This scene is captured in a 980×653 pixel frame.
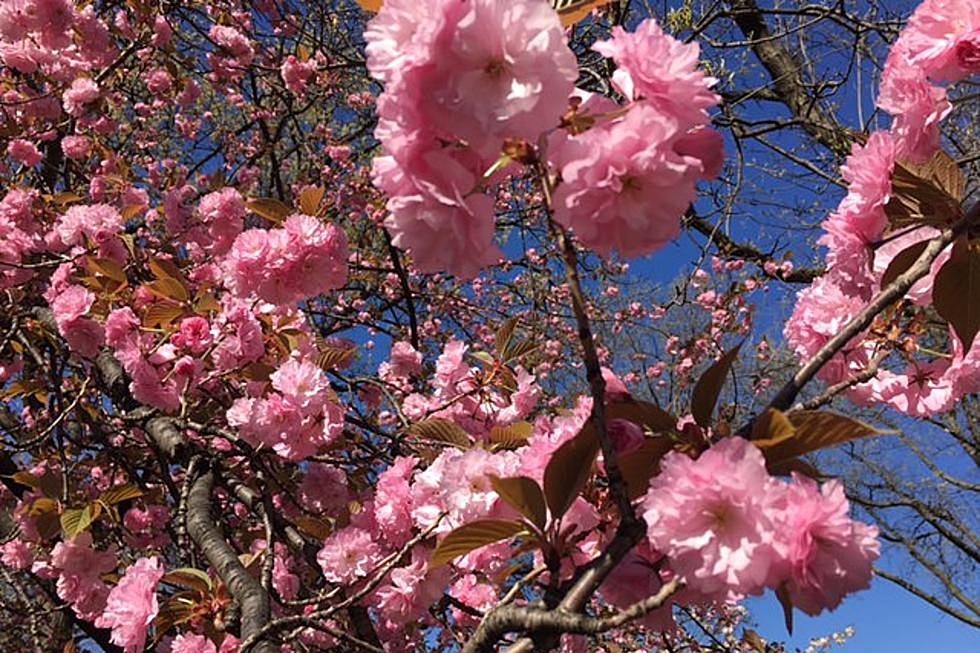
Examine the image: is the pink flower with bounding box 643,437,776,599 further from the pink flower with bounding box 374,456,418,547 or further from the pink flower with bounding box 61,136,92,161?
the pink flower with bounding box 61,136,92,161

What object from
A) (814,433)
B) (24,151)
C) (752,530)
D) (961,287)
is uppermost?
(24,151)

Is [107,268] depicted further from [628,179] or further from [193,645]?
[628,179]

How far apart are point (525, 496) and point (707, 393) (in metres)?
0.23

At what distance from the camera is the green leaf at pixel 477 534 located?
3.11 ft

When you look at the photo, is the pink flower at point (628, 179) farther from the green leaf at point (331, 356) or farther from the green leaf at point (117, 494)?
the green leaf at point (117, 494)

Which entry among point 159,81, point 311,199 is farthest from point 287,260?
point 159,81

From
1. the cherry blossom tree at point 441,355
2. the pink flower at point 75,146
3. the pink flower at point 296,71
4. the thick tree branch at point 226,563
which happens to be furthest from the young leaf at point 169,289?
the pink flower at point 296,71

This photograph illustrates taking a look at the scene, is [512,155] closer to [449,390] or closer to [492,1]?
[492,1]

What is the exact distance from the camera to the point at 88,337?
2582mm

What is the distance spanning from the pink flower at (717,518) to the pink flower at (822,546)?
3 centimetres

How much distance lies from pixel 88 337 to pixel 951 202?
7.86 feet

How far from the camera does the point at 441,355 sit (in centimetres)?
269

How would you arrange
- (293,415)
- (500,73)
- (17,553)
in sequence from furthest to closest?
1. (17,553)
2. (293,415)
3. (500,73)

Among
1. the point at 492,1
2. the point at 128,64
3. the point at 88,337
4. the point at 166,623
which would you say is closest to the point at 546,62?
the point at 492,1
